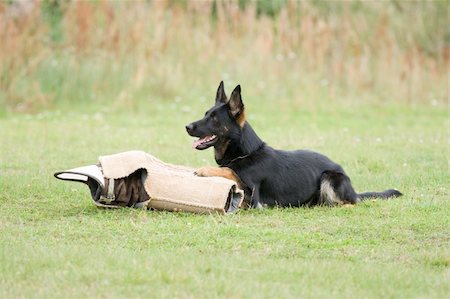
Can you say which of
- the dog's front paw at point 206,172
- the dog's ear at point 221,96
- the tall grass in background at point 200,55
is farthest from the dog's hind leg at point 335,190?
the tall grass in background at point 200,55

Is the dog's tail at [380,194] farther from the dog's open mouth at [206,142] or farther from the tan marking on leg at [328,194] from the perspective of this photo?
the dog's open mouth at [206,142]

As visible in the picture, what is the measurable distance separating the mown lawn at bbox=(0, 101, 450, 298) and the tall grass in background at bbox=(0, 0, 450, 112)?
378 centimetres

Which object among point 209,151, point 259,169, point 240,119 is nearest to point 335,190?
point 259,169

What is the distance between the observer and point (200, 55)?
16.0 m

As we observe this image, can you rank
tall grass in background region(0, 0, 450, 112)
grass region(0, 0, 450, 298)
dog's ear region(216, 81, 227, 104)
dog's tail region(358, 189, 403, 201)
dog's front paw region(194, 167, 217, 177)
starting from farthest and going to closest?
tall grass in background region(0, 0, 450, 112) → dog's tail region(358, 189, 403, 201) → dog's ear region(216, 81, 227, 104) → dog's front paw region(194, 167, 217, 177) → grass region(0, 0, 450, 298)

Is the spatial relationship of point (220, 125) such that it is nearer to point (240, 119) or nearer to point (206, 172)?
point (240, 119)

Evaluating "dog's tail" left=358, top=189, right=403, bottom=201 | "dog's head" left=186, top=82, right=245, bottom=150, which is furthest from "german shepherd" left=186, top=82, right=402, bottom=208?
"dog's tail" left=358, top=189, right=403, bottom=201

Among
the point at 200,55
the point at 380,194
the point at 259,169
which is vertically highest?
the point at 200,55

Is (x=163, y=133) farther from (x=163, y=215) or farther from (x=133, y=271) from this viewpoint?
(x=133, y=271)

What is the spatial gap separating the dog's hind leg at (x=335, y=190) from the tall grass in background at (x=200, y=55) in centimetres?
752

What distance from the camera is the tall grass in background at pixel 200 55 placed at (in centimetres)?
1489

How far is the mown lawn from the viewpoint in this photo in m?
5.10

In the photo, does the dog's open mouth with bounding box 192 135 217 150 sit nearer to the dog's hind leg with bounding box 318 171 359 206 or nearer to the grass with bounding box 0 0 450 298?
the grass with bounding box 0 0 450 298

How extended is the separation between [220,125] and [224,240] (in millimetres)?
1617
